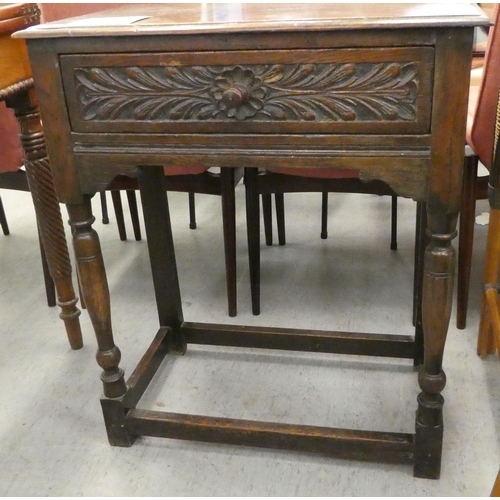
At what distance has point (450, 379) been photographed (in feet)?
4.62

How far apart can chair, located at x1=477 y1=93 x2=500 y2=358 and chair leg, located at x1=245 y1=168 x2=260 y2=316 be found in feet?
1.93

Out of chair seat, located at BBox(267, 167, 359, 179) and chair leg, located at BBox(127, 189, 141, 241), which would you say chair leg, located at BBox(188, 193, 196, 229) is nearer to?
chair leg, located at BBox(127, 189, 141, 241)

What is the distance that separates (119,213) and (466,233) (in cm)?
122

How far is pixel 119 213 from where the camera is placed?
2178 mm

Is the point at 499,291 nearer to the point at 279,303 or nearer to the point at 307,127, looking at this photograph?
the point at 279,303

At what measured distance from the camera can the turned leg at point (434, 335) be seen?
0.96 metres

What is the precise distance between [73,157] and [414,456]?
2.70 feet

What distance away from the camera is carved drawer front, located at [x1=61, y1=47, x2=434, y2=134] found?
86cm

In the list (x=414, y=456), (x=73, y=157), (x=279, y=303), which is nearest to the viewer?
(x=73, y=157)

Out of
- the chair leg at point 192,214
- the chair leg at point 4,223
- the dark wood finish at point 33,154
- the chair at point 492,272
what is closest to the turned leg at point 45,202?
the dark wood finish at point 33,154

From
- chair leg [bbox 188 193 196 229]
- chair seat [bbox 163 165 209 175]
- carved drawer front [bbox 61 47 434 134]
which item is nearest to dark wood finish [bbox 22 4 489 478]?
carved drawer front [bbox 61 47 434 134]

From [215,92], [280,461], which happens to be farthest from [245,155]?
[280,461]

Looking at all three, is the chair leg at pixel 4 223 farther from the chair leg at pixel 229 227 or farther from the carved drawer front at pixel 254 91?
the carved drawer front at pixel 254 91

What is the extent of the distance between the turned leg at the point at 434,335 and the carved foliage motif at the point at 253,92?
20cm
